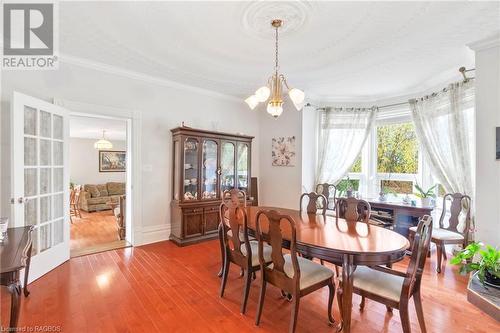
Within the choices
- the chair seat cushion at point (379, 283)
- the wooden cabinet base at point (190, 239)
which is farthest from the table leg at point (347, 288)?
the wooden cabinet base at point (190, 239)

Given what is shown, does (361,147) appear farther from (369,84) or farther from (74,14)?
(74,14)

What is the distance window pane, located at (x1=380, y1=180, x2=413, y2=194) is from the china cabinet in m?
2.72

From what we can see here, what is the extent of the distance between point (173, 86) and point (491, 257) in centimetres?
415

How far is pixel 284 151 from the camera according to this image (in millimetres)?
4707

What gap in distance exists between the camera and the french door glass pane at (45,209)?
275 cm

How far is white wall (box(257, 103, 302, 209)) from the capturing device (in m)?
4.52

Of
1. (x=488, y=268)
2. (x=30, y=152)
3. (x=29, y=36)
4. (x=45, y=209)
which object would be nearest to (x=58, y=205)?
(x=45, y=209)

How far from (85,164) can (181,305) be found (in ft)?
24.9

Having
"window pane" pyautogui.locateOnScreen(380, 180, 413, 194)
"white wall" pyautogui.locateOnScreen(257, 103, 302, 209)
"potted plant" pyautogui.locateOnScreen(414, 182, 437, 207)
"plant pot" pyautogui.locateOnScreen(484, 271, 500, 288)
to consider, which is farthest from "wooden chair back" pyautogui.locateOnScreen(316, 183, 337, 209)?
"plant pot" pyautogui.locateOnScreen(484, 271, 500, 288)

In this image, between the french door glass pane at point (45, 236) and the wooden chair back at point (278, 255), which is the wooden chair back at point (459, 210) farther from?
the french door glass pane at point (45, 236)

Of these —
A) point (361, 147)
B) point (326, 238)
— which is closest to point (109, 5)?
point (326, 238)

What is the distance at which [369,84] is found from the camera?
3906mm

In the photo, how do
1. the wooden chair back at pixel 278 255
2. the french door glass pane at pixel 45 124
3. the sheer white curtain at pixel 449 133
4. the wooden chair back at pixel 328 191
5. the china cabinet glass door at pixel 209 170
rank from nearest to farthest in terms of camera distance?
the wooden chair back at pixel 278 255 < the french door glass pane at pixel 45 124 < the sheer white curtain at pixel 449 133 < the china cabinet glass door at pixel 209 170 < the wooden chair back at pixel 328 191

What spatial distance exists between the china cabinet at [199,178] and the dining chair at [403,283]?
2553 mm
